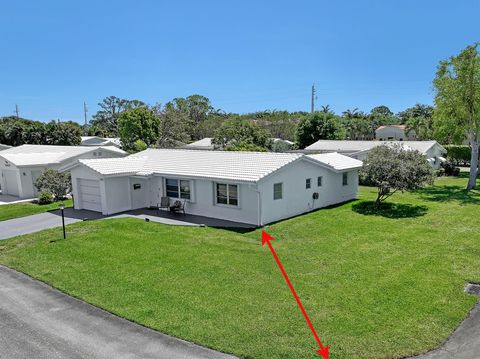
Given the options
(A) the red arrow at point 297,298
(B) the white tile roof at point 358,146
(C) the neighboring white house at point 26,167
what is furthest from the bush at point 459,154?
(C) the neighboring white house at point 26,167

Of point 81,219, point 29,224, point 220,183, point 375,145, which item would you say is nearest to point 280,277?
point 220,183

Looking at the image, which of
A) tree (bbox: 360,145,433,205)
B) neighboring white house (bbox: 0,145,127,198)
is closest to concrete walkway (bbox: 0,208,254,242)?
neighboring white house (bbox: 0,145,127,198)

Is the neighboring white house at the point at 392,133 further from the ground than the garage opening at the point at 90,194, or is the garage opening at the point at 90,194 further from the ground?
the neighboring white house at the point at 392,133

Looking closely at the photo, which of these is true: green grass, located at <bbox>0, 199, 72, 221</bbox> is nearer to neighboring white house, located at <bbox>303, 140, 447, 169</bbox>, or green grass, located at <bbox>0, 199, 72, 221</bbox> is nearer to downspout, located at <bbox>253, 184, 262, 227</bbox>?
downspout, located at <bbox>253, 184, 262, 227</bbox>

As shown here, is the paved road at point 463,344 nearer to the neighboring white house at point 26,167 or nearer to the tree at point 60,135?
the neighboring white house at point 26,167

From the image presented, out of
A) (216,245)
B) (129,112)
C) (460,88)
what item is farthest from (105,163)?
(129,112)

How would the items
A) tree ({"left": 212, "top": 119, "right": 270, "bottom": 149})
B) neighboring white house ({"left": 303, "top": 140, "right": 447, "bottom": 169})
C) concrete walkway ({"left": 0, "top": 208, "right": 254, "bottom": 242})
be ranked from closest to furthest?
concrete walkway ({"left": 0, "top": 208, "right": 254, "bottom": 242}), neighboring white house ({"left": 303, "top": 140, "right": 447, "bottom": 169}), tree ({"left": 212, "top": 119, "right": 270, "bottom": 149})

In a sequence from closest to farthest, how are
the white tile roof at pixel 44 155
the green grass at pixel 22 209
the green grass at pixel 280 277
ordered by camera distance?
the green grass at pixel 280 277 < the green grass at pixel 22 209 < the white tile roof at pixel 44 155
